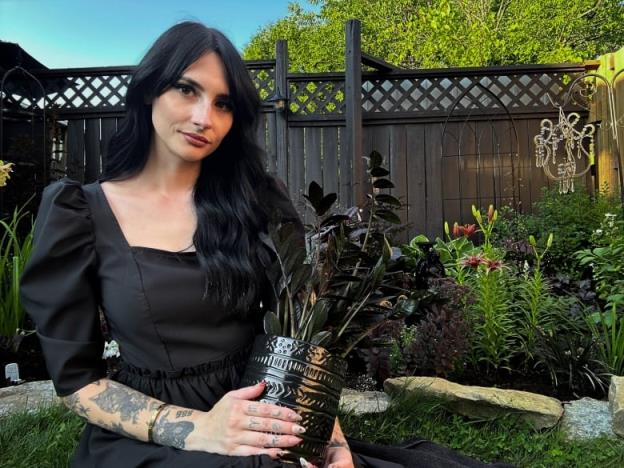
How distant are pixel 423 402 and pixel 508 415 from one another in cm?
35

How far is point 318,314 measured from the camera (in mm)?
992

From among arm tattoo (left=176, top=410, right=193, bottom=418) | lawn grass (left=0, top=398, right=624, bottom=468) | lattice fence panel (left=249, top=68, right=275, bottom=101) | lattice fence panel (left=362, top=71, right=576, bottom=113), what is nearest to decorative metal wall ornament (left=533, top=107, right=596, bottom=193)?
lattice fence panel (left=362, top=71, right=576, bottom=113)

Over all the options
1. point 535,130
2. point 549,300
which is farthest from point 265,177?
point 535,130

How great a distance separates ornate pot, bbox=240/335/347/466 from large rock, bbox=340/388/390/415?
1279 mm

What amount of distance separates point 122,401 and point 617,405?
189 centimetres

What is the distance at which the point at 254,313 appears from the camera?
1.26 meters

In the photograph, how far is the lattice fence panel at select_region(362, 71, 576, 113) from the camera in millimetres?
5777

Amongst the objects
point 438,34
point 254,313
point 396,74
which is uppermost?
point 438,34

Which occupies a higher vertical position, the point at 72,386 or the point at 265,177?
the point at 265,177

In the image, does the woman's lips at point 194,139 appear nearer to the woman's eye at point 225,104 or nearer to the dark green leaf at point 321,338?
the woman's eye at point 225,104

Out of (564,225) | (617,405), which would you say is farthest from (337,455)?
(564,225)

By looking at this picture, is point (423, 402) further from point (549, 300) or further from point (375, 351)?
point (549, 300)

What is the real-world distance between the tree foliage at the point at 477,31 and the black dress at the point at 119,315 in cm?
834

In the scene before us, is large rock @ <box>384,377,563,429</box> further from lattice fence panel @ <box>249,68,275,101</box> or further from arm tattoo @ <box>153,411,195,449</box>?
lattice fence panel @ <box>249,68,275,101</box>
